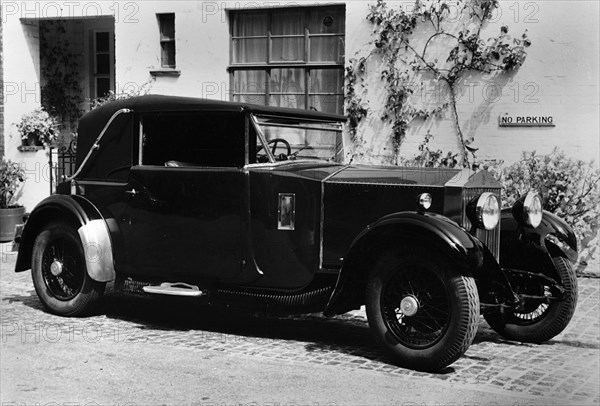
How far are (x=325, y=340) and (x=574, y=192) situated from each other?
15.1 ft

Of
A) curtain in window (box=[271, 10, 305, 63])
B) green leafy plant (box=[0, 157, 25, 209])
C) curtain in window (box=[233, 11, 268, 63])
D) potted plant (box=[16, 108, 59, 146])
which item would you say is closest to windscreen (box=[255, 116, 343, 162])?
curtain in window (box=[271, 10, 305, 63])

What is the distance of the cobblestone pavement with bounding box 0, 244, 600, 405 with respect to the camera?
16.2 feet

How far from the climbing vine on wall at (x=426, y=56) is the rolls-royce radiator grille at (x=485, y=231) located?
4209 mm

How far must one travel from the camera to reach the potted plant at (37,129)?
12.4m

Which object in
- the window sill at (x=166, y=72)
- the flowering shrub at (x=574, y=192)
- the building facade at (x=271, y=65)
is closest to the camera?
the flowering shrub at (x=574, y=192)

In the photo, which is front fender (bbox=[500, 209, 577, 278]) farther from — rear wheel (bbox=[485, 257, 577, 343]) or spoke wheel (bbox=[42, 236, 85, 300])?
spoke wheel (bbox=[42, 236, 85, 300])

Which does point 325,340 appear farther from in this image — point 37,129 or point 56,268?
point 37,129

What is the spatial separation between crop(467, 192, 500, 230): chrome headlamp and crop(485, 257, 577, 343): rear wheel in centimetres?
77

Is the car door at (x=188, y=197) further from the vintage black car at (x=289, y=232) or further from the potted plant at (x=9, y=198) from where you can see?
the potted plant at (x=9, y=198)

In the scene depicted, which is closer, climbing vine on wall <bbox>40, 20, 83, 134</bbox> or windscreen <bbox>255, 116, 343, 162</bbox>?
windscreen <bbox>255, 116, 343, 162</bbox>

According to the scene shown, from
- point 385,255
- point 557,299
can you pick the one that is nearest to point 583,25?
point 557,299

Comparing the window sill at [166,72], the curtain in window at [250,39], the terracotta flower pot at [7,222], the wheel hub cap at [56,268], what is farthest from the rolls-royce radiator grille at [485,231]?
the terracotta flower pot at [7,222]

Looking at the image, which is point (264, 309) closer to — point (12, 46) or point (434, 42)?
point (434, 42)

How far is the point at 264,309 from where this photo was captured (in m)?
5.85
